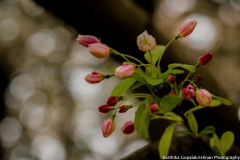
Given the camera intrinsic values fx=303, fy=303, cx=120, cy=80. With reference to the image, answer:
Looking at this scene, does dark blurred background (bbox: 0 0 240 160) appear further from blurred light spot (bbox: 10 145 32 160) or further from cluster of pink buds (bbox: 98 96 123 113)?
cluster of pink buds (bbox: 98 96 123 113)

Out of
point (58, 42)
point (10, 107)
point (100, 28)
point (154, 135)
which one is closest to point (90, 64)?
point (58, 42)

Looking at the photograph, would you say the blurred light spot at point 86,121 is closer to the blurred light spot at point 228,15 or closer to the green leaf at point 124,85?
Result: the blurred light spot at point 228,15

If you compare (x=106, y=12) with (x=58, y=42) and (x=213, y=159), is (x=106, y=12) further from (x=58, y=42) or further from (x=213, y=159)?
(x=58, y=42)

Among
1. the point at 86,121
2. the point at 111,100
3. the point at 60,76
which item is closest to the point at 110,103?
the point at 111,100

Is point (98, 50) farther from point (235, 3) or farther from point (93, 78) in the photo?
point (235, 3)

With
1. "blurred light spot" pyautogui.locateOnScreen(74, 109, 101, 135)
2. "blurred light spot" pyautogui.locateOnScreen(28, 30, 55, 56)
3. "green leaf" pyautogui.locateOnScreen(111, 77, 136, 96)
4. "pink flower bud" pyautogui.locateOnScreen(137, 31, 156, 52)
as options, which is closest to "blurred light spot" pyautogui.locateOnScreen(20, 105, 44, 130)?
"blurred light spot" pyautogui.locateOnScreen(74, 109, 101, 135)

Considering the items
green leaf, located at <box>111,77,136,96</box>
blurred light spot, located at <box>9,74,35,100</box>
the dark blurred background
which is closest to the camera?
green leaf, located at <box>111,77,136,96</box>
